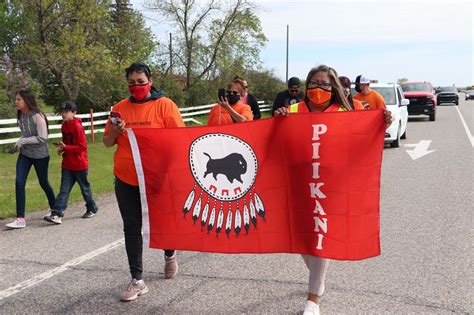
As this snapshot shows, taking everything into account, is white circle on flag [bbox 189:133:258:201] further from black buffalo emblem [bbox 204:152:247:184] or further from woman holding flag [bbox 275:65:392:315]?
woman holding flag [bbox 275:65:392:315]

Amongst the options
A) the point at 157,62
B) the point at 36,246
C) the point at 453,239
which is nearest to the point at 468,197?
the point at 453,239

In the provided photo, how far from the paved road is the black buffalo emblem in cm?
102

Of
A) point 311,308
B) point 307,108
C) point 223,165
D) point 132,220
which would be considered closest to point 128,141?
point 132,220

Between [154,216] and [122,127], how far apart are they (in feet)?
2.52

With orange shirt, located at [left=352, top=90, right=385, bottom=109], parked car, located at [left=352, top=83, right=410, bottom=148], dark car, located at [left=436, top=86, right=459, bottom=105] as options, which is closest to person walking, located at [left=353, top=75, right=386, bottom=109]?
orange shirt, located at [left=352, top=90, right=385, bottom=109]

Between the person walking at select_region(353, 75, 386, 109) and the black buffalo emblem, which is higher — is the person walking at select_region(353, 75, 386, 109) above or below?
above

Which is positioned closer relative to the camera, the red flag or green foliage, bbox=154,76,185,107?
the red flag

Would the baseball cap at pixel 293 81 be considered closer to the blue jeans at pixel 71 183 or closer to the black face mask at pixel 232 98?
the black face mask at pixel 232 98

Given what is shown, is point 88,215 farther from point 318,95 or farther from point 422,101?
point 422,101

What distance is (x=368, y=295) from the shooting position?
4.26 m

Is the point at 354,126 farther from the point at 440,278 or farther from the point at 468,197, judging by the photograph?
the point at 468,197

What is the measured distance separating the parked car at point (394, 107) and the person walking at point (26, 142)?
1020 cm

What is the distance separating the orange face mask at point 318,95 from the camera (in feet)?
12.8

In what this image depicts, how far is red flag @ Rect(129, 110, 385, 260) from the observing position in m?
3.76
